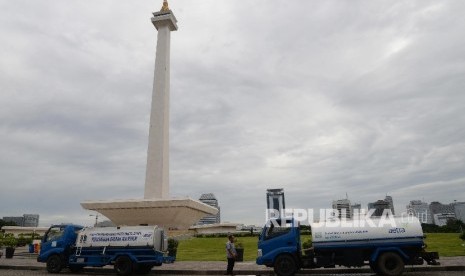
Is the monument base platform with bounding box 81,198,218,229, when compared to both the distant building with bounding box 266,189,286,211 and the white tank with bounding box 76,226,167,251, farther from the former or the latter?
the distant building with bounding box 266,189,286,211

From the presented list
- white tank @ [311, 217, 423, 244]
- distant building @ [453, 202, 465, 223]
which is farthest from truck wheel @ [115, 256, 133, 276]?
distant building @ [453, 202, 465, 223]

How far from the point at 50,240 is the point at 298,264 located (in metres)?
12.4

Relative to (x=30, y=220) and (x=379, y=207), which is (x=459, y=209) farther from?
(x=30, y=220)

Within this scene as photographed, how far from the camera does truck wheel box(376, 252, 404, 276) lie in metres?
14.1

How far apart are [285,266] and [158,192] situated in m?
32.1

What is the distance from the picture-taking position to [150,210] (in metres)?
44.2

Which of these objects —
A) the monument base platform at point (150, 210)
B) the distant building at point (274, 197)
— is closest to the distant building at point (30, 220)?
the distant building at point (274, 197)

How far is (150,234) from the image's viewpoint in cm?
1730

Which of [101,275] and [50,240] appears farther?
[50,240]

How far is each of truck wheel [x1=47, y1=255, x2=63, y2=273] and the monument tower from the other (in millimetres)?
24200

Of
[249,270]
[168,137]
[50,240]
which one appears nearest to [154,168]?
[168,137]

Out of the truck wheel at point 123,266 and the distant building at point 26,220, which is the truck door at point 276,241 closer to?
the truck wheel at point 123,266

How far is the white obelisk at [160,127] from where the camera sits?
4544 centimetres

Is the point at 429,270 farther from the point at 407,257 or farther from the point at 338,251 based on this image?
the point at 338,251
